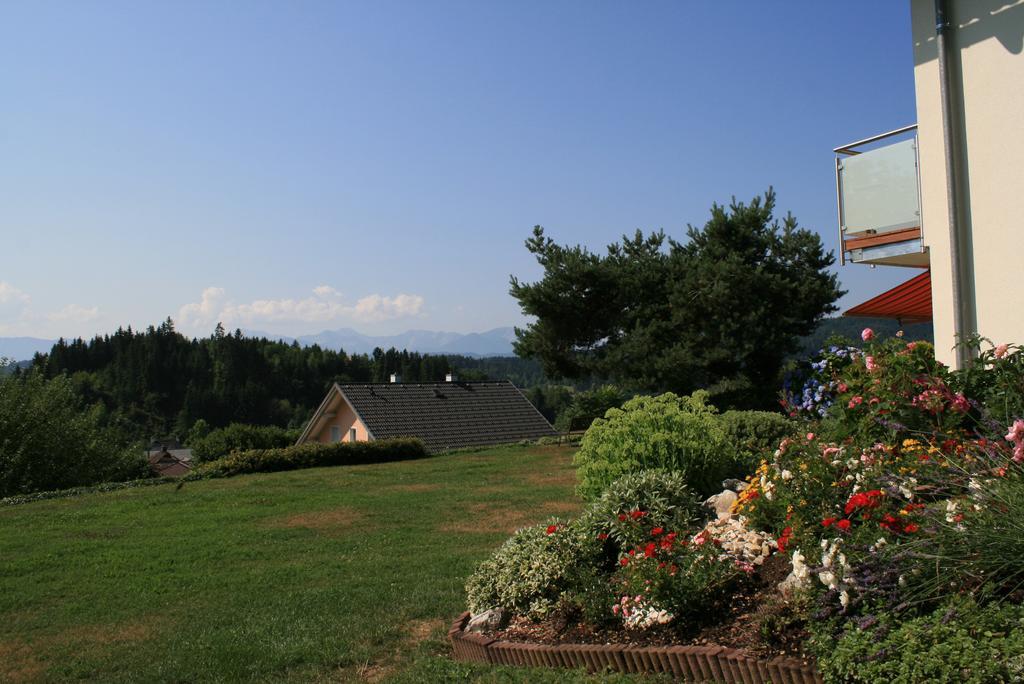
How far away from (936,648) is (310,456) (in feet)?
63.0

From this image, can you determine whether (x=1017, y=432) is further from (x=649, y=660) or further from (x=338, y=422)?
(x=338, y=422)

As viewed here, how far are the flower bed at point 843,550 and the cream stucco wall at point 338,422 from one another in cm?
2458

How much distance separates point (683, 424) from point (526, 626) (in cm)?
338

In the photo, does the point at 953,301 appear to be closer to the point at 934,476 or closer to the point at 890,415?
the point at 890,415

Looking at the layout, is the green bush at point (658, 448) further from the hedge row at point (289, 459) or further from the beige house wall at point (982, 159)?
the hedge row at point (289, 459)

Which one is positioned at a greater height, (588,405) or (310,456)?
(588,405)

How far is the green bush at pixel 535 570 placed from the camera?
18.6ft

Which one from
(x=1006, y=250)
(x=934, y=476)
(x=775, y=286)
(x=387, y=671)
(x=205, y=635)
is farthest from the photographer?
(x=775, y=286)

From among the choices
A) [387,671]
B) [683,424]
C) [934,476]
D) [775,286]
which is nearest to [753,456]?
[683,424]

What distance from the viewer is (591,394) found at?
30.9 metres

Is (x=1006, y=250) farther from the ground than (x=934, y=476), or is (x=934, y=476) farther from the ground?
(x=1006, y=250)

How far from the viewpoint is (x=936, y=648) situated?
3.36 m

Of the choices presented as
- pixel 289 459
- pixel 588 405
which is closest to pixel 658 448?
pixel 289 459

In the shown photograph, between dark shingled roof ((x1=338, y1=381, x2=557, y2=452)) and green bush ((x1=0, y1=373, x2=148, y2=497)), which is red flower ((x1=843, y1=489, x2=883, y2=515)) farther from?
dark shingled roof ((x1=338, y1=381, x2=557, y2=452))
